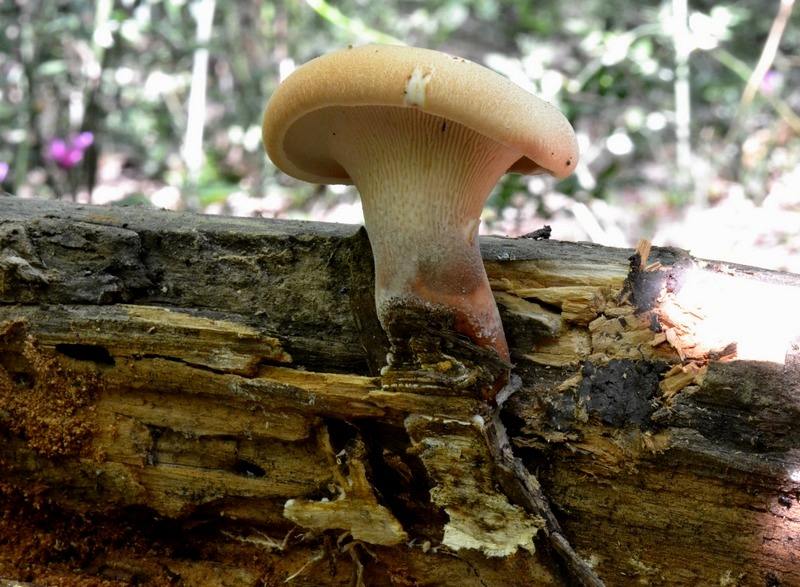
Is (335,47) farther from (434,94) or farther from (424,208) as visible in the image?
(434,94)

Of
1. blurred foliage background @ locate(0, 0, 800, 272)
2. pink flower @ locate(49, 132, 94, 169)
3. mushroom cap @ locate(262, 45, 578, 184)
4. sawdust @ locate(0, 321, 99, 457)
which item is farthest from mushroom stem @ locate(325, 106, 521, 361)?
pink flower @ locate(49, 132, 94, 169)

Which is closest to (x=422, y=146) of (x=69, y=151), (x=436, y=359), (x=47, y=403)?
(x=436, y=359)

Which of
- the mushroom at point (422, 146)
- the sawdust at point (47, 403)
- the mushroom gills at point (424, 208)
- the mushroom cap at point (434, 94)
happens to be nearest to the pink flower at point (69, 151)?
the sawdust at point (47, 403)

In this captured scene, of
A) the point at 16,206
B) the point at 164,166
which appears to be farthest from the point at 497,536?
the point at 164,166

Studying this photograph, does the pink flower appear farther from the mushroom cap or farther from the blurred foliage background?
the mushroom cap

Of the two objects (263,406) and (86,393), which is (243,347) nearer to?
(263,406)

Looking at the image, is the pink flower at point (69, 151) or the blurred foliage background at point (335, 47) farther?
the pink flower at point (69, 151)

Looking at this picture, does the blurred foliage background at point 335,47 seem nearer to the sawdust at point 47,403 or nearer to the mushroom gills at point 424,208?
the mushroom gills at point 424,208
